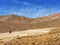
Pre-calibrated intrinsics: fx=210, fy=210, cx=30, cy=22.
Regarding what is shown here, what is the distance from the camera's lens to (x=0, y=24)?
1407 inches

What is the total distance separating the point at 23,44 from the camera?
52.9 feet

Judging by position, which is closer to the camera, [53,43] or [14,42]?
[53,43]

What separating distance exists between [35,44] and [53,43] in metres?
1.39

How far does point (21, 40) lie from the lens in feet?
55.5

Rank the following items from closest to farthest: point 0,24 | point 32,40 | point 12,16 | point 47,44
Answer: point 47,44 → point 32,40 → point 0,24 → point 12,16

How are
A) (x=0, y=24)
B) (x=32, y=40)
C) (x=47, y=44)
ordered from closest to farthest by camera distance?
(x=47, y=44) → (x=32, y=40) → (x=0, y=24)

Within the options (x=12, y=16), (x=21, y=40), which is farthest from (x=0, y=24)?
(x=21, y=40)

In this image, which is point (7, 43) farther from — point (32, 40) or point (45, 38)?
point (45, 38)

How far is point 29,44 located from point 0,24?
2048cm

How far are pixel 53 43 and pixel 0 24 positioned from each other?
70.1 ft

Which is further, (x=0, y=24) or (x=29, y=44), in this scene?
(x=0, y=24)

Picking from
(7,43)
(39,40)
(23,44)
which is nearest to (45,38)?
(39,40)

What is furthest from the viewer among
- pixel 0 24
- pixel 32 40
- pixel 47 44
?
pixel 0 24

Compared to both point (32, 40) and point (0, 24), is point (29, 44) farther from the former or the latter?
point (0, 24)
